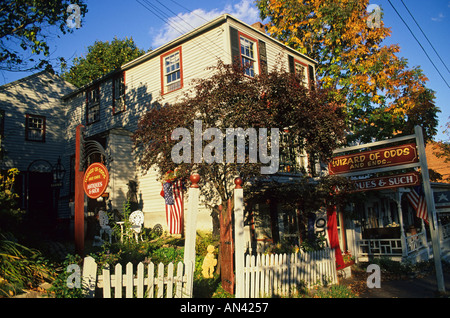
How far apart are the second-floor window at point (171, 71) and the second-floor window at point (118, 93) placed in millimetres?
3474

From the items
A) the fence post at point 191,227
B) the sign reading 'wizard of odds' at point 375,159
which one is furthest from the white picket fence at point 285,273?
the sign reading 'wizard of odds' at point 375,159

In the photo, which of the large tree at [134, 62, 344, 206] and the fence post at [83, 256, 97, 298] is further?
the large tree at [134, 62, 344, 206]

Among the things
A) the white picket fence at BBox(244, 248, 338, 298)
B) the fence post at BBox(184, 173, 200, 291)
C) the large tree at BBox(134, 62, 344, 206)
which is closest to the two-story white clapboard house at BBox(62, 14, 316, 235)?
the large tree at BBox(134, 62, 344, 206)

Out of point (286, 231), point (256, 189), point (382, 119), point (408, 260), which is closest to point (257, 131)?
point (256, 189)

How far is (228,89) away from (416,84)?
51.6 ft

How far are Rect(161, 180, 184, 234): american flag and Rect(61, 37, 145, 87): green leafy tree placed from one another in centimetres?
2496

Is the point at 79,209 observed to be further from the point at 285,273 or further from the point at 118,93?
the point at 118,93

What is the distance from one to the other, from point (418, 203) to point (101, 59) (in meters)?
32.5

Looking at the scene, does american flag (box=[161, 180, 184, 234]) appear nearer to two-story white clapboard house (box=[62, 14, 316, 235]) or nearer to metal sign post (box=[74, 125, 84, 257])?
two-story white clapboard house (box=[62, 14, 316, 235])

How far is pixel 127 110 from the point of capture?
61.3 ft

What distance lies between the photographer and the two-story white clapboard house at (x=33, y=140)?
19.7 meters

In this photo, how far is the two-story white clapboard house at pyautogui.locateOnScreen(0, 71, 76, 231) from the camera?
19.7 m

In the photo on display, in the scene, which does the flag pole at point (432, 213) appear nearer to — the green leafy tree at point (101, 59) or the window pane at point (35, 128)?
the window pane at point (35, 128)

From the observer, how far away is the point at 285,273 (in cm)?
867
